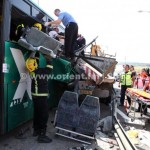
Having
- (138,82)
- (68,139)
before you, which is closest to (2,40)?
(68,139)

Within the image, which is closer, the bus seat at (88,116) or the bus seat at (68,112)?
the bus seat at (88,116)

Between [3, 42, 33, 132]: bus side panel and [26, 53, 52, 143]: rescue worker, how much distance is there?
0.17 metres

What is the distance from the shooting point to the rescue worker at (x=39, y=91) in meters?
5.40

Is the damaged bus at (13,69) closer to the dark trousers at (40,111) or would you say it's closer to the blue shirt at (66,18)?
the dark trousers at (40,111)

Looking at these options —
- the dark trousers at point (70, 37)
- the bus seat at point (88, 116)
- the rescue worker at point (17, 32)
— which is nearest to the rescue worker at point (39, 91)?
the rescue worker at point (17, 32)

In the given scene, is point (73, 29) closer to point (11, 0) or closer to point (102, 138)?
point (11, 0)

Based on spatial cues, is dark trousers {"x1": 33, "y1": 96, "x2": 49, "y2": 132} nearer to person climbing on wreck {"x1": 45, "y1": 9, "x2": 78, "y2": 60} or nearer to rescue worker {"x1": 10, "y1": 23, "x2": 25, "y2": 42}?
rescue worker {"x1": 10, "y1": 23, "x2": 25, "y2": 42}

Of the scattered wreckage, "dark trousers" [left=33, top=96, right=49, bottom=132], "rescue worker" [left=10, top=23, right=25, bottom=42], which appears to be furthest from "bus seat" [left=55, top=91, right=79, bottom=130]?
"rescue worker" [left=10, top=23, right=25, bottom=42]

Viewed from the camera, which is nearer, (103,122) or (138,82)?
(103,122)

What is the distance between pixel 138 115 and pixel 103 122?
325cm

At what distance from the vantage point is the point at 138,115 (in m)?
9.67

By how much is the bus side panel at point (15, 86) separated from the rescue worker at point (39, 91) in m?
0.17

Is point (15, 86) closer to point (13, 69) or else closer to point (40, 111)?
point (13, 69)

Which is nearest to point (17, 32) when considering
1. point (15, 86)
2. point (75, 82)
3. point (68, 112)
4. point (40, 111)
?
point (15, 86)
